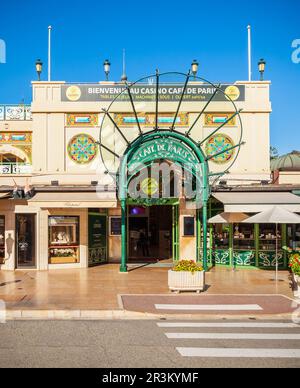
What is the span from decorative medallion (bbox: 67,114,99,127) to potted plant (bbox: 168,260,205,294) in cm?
988

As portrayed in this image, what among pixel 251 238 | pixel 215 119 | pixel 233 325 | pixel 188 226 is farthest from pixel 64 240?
pixel 233 325

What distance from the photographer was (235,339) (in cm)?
948

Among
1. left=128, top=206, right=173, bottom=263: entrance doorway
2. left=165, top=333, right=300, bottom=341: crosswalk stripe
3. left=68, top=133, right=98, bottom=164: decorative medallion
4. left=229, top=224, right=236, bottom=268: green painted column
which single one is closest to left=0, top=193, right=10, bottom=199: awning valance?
left=68, top=133, right=98, bottom=164: decorative medallion

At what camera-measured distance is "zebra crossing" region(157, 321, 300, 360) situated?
8406 millimetres

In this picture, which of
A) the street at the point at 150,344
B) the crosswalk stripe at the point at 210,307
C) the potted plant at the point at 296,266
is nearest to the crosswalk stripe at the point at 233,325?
the street at the point at 150,344

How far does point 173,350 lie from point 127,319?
2.96m

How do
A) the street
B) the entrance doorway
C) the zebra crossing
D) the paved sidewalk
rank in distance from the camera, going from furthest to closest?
1. the entrance doorway
2. the paved sidewalk
3. the zebra crossing
4. the street

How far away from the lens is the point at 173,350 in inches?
339

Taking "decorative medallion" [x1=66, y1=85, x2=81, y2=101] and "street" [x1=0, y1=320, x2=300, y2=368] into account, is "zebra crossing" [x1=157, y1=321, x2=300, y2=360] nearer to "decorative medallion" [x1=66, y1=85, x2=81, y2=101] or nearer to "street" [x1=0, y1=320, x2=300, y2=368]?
"street" [x1=0, y1=320, x2=300, y2=368]

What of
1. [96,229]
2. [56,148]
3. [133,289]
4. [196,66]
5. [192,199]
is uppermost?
[196,66]

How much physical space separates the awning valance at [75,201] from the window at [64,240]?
1.40 meters

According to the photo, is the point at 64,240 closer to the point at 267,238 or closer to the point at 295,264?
the point at 267,238
